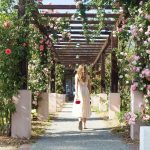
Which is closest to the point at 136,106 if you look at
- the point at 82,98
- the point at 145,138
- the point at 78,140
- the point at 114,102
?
the point at 78,140

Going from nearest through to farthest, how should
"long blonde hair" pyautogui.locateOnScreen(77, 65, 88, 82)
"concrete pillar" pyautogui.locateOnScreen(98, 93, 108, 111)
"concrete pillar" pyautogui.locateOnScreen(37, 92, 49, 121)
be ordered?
"long blonde hair" pyautogui.locateOnScreen(77, 65, 88, 82), "concrete pillar" pyautogui.locateOnScreen(37, 92, 49, 121), "concrete pillar" pyautogui.locateOnScreen(98, 93, 108, 111)

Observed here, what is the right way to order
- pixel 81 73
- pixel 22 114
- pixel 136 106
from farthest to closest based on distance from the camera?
pixel 81 73
pixel 136 106
pixel 22 114

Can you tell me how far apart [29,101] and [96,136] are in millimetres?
1631

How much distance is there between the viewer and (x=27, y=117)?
11.0 m

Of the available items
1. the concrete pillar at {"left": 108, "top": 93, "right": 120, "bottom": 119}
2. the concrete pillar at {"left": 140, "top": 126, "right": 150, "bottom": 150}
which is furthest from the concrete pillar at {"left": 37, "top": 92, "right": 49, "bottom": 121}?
the concrete pillar at {"left": 140, "top": 126, "right": 150, "bottom": 150}

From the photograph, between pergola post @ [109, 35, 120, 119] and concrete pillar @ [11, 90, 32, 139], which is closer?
concrete pillar @ [11, 90, 32, 139]

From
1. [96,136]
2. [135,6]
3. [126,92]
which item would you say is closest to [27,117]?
[96,136]

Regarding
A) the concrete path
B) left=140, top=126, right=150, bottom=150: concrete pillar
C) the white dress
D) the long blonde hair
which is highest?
the long blonde hair

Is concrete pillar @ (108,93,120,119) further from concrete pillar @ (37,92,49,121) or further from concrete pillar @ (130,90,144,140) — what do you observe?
concrete pillar @ (130,90,144,140)

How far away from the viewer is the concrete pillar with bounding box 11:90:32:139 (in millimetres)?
10906

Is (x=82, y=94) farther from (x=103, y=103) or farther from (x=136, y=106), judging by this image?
(x=103, y=103)

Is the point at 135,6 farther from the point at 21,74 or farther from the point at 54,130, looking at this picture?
the point at 54,130

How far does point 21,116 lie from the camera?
10969 mm

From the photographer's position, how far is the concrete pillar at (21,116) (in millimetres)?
10906
